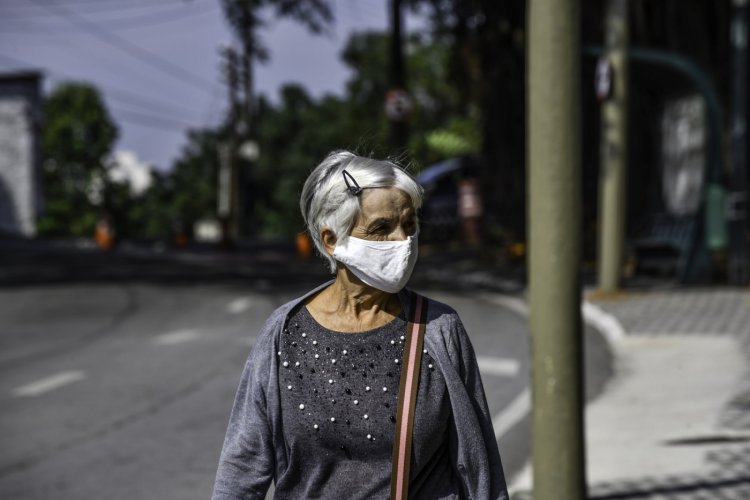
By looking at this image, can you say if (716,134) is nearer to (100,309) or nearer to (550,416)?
(100,309)

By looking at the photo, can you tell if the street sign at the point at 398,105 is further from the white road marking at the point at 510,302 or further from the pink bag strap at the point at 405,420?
the pink bag strap at the point at 405,420

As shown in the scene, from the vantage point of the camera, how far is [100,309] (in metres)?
18.4

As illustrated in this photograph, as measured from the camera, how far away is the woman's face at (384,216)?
2.93 m

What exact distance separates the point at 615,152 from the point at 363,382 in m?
14.8

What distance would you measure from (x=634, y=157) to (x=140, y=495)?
19442mm

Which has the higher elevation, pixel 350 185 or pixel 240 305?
pixel 350 185

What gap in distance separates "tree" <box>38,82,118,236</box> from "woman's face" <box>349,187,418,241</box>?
3003 inches

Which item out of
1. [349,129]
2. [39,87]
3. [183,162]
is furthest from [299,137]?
[39,87]

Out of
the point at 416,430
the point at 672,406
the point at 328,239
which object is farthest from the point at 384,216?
the point at 672,406

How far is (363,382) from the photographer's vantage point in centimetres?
287

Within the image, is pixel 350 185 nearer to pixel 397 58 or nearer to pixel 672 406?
pixel 672 406

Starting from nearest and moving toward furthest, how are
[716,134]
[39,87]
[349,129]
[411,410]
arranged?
[411,410]
[716,134]
[39,87]
[349,129]

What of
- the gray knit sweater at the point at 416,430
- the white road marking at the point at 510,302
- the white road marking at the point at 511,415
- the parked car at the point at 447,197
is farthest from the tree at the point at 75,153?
the gray knit sweater at the point at 416,430

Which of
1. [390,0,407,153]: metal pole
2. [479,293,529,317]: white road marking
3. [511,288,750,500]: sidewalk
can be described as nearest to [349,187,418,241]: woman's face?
[511,288,750,500]: sidewalk
